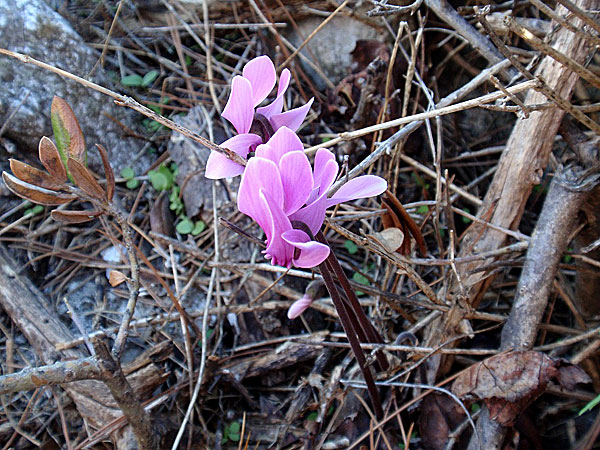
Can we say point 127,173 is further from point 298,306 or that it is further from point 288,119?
point 288,119

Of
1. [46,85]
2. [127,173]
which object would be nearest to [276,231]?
[127,173]

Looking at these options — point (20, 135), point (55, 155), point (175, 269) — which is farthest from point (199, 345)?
point (20, 135)

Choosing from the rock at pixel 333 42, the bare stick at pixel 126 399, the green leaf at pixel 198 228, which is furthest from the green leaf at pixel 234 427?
the rock at pixel 333 42

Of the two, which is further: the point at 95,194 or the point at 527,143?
the point at 527,143

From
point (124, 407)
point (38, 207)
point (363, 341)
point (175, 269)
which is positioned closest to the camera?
point (124, 407)

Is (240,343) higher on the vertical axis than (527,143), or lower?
lower

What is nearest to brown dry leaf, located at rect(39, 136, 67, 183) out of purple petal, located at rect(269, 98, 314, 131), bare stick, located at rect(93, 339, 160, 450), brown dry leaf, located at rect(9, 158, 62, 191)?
brown dry leaf, located at rect(9, 158, 62, 191)

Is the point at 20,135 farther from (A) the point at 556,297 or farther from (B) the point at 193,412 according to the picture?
(A) the point at 556,297
